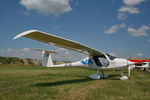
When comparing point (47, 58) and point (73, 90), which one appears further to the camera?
point (47, 58)

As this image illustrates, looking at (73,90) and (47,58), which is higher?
(47,58)

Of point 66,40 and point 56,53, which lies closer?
point 66,40

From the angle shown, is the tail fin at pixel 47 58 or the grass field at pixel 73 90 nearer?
the grass field at pixel 73 90

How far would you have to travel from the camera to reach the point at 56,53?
13.1m

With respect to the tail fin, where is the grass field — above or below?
below

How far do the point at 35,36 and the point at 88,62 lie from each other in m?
5.64

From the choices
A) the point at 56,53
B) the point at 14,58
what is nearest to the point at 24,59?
the point at 14,58

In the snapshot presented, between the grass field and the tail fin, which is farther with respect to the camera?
the tail fin

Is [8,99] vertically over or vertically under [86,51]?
under

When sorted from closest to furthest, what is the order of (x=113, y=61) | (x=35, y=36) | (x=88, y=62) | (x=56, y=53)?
(x=35, y=36)
(x=113, y=61)
(x=88, y=62)
(x=56, y=53)

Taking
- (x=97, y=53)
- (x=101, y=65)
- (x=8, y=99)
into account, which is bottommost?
(x=8, y=99)

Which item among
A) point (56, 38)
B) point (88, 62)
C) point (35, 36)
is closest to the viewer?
point (35, 36)

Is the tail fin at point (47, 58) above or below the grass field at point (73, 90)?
above

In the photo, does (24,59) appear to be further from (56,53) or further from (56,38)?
(56,38)
